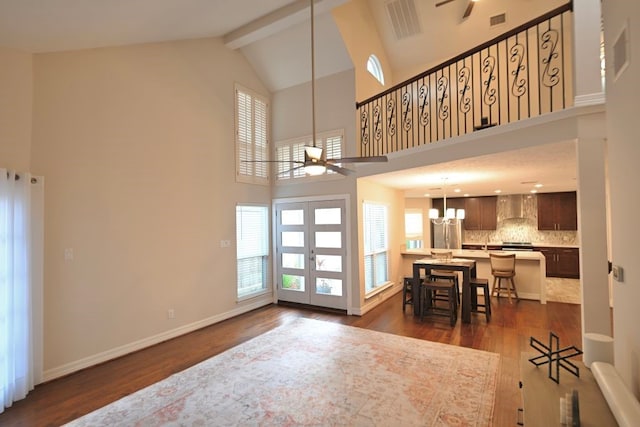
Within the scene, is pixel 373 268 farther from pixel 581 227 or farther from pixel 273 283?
pixel 581 227

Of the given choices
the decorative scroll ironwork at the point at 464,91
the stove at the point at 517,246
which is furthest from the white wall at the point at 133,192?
the stove at the point at 517,246

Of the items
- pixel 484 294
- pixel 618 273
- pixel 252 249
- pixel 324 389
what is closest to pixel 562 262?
pixel 484 294

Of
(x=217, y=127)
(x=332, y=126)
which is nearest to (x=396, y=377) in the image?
(x=332, y=126)

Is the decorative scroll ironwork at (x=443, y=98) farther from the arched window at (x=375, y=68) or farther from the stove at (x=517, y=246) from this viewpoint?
the stove at (x=517, y=246)

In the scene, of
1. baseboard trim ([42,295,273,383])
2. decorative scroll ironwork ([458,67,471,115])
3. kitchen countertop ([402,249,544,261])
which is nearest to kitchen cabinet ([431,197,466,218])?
kitchen countertop ([402,249,544,261])

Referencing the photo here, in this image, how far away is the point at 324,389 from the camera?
3062 millimetres

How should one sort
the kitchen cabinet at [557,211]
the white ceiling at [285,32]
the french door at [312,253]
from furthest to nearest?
the kitchen cabinet at [557,211]
the french door at [312,253]
the white ceiling at [285,32]

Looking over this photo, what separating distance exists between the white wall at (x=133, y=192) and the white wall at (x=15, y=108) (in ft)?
0.26

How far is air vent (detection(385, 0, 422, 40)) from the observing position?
6504 mm

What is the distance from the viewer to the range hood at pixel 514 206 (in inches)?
360

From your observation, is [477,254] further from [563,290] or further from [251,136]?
[251,136]

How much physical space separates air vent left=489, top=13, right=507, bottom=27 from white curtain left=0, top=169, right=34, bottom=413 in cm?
821

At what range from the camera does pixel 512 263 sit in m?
5.99

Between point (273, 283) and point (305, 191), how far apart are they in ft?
6.94
